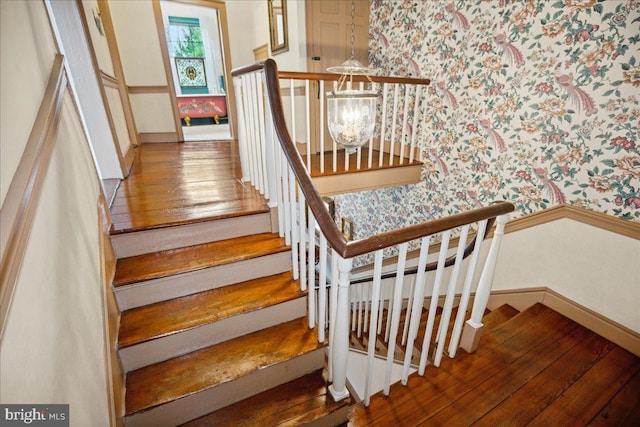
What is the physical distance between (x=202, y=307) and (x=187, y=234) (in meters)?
0.47

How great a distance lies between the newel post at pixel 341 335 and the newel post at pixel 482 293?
0.77 m

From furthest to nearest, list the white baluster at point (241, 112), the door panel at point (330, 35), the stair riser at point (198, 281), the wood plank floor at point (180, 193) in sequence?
the door panel at point (330, 35)
the white baluster at point (241, 112)
the wood plank floor at point (180, 193)
the stair riser at point (198, 281)

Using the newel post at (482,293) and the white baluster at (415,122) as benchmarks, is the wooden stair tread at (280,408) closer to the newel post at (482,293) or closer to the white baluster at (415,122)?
the newel post at (482,293)

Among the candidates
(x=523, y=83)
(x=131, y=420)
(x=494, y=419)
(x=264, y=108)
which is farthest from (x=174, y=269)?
(x=523, y=83)

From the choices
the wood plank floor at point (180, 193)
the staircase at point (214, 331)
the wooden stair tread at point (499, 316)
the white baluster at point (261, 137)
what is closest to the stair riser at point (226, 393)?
the staircase at point (214, 331)

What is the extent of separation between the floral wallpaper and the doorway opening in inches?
221

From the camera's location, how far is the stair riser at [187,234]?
1.65 meters

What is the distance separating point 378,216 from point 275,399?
118 inches

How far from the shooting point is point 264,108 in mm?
1721

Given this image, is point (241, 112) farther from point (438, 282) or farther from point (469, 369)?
point (469, 369)

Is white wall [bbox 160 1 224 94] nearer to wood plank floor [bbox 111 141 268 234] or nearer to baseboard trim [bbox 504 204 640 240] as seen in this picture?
wood plank floor [bbox 111 141 268 234]

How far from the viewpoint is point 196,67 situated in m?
7.56

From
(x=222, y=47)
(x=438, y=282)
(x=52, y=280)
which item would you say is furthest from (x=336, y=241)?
(x=222, y=47)

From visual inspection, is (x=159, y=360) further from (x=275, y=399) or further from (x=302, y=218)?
(x=302, y=218)
